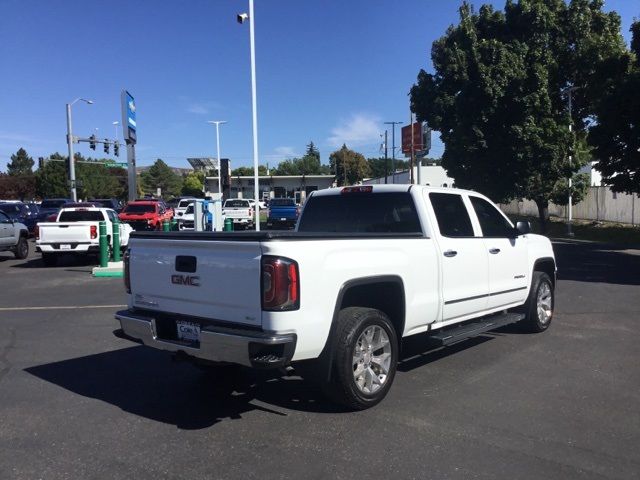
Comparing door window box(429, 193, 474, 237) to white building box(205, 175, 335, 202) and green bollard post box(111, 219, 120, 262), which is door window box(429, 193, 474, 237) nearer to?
green bollard post box(111, 219, 120, 262)

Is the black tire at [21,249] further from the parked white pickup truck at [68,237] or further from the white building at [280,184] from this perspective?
the white building at [280,184]

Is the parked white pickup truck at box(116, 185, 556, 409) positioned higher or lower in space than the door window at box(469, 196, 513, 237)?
lower

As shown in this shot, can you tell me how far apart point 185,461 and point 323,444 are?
3.25 ft

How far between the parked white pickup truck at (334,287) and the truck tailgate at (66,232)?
11.4 meters

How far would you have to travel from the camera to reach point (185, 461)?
400 centimetres

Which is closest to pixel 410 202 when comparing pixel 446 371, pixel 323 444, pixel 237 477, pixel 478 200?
pixel 478 200

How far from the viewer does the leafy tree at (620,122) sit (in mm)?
17516

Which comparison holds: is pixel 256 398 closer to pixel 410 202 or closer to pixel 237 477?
pixel 237 477

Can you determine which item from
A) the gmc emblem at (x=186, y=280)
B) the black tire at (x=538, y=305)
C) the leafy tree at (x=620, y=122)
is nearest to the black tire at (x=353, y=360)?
the gmc emblem at (x=186, y=280)

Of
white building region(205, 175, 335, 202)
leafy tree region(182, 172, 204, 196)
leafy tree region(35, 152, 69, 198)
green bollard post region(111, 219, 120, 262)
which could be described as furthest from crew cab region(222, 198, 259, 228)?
leafy tree region(182, 172, 204, 196)

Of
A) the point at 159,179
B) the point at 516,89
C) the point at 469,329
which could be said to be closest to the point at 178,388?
the point at 469,329

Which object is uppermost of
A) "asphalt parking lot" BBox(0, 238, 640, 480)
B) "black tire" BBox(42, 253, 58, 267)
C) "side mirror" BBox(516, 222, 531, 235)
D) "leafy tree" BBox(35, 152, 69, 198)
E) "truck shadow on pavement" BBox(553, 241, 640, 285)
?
"leafy tree" BBox(35, 152, 69, 198)

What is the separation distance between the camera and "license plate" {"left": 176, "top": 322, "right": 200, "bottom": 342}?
A: 15.6ft

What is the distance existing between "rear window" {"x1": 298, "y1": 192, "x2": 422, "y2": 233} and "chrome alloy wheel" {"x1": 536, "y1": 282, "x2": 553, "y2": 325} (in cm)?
277
